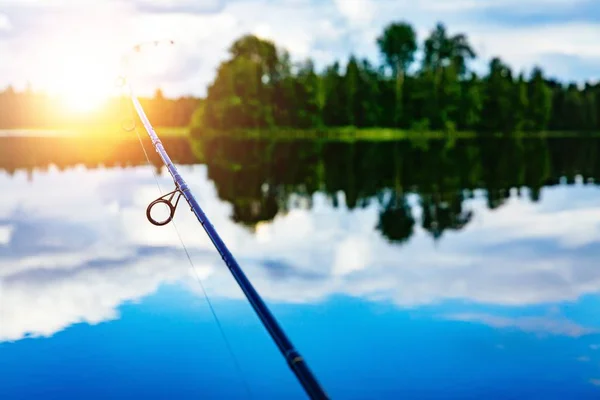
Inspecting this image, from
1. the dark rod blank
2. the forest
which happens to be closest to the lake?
the dark rod blank

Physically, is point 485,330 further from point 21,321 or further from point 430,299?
point 21,321

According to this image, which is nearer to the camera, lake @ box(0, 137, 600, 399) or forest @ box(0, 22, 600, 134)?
lake @ box(0, 137, 600, 399)

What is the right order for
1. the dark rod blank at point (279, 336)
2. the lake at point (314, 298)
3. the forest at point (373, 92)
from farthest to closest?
1. the forest at point (373, 92)
2. the lake at point (314, 298)
3. the dark rod blank at point (279, 336)

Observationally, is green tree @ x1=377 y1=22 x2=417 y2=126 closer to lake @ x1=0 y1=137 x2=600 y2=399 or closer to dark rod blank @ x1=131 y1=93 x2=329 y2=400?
lake @ x1=0 y1=137 x2=600 y2=399

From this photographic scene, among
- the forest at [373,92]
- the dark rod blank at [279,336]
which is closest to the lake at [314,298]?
the dark rod blank at [279,336]

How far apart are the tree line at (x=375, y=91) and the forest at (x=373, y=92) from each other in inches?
6.0

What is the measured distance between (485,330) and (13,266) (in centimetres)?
1249

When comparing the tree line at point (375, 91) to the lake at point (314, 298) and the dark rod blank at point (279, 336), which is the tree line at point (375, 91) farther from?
the dark rod blank at point (279, 336)

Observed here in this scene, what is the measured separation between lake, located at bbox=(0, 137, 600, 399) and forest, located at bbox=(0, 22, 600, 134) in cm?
Result: 8506

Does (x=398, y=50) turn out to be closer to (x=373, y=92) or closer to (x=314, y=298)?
(x=373, y=92)

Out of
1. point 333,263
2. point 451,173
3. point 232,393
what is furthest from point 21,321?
point 451,173

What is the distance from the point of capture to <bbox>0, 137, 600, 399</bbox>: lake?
1165 centimetres

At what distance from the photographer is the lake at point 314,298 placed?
1165cm

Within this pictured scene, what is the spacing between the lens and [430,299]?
15.9 m
